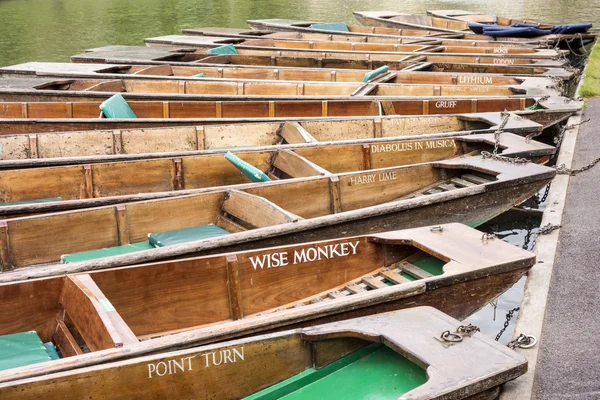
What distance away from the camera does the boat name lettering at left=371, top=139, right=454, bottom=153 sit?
28.0 feet

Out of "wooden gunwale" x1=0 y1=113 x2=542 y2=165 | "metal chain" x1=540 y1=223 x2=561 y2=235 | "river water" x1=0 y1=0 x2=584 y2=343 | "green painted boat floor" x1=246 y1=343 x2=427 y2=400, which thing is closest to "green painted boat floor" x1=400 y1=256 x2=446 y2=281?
"green painted boat floor" x1=246 y1=343 x2=427 y2=400

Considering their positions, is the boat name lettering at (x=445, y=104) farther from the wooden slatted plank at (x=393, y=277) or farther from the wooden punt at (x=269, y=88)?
the wooden slatted plank at (x=393, y=277)

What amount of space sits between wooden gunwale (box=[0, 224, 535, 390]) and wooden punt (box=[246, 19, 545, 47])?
38.5ft

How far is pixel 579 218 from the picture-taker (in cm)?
782

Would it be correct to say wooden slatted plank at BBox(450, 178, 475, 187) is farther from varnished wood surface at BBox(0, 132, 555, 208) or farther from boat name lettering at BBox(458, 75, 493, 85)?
A: boat name lettering at BBox(458, 75, 493, 85)

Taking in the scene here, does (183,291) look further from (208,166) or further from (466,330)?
(208,166)

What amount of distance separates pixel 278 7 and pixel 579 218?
98.0 feet

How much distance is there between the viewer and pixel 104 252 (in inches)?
237

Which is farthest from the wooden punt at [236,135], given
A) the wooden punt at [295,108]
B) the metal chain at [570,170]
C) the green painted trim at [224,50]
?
the green painted trim at [224,50]

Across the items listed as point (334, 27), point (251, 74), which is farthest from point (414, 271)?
point (334, 27)

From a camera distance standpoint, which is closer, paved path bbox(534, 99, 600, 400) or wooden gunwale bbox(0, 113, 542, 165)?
paved path bbox(534, 99, 600, 400)

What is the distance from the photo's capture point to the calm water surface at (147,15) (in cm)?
2517

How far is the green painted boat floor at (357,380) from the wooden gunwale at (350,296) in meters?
0.34

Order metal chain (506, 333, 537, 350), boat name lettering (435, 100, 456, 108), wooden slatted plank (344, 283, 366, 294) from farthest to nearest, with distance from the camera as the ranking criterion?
boat name lettering (435, 100, 456, 108), wooden slatted plank (344, 283, 366, 294), metal chain (506, 333, 537, 350)
